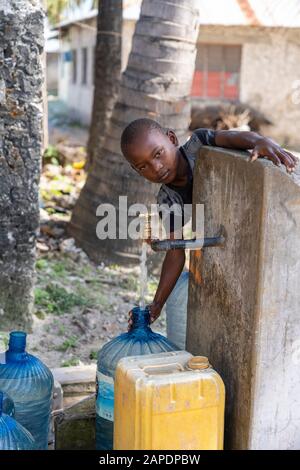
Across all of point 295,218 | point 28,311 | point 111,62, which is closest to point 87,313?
point 28,311

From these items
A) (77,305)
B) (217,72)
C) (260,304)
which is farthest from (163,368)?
(217,72)

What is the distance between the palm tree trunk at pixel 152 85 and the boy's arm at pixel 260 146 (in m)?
3.92

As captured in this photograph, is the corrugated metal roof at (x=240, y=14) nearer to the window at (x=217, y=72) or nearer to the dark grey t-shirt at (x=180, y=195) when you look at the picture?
the window at (x=217, y=72)

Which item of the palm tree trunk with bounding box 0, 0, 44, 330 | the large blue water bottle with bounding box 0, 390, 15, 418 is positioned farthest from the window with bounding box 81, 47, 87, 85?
the large blue water bottle with bounding box 0, 390, 15, 418

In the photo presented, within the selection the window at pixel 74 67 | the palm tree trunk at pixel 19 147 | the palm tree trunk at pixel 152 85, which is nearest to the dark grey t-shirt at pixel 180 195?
the palm tree trunk at pixel 19 147

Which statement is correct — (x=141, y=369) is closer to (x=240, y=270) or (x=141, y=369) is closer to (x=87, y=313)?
(x=240, y=270)

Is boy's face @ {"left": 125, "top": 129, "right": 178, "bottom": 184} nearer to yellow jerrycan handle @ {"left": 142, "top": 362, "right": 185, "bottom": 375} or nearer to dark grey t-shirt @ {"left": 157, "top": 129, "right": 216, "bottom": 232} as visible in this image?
dark grey t-shirt @ {"left": 157, "top": 129, "right": 216, "bottom": 232}

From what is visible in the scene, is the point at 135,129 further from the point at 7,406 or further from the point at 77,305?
the point at 77,305

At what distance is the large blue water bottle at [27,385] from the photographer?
3162 mm

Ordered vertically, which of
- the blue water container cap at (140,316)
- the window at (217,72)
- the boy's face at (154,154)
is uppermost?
the window at (217,72)

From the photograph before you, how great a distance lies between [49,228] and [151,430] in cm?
558

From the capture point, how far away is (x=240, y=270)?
259 centimetres

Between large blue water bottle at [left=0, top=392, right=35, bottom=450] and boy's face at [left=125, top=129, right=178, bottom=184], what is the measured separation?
3.67 ft

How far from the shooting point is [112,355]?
3.15m
